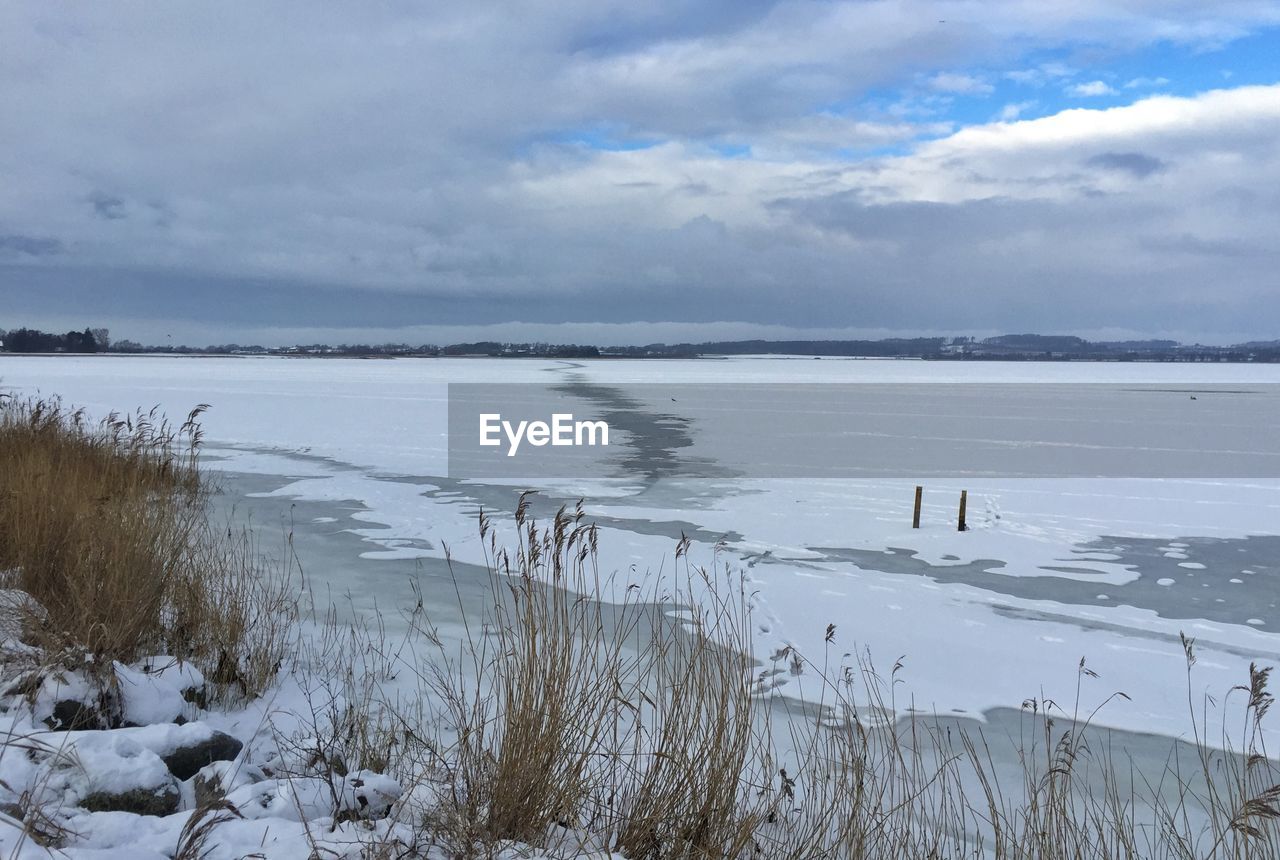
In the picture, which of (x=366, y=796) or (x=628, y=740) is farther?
(x=628, y=740)

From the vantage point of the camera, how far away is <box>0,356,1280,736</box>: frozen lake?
698 centimetres

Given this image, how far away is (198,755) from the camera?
385 cm

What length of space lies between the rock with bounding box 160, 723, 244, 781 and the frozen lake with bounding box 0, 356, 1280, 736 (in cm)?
Answer: 349

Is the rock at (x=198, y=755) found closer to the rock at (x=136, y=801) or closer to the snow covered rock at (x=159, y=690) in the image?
the rock at (x=136, y=801)

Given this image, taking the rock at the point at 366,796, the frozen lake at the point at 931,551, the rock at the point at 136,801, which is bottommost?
the frozen lake at the point at 931,551

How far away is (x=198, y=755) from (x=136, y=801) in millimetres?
547

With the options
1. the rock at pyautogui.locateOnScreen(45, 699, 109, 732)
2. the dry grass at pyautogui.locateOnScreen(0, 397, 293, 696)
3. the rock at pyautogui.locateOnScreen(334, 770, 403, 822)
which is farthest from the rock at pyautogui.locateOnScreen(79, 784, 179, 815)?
the dry grass at pyautogui.locateOnScreen(0, 397, 293, 696)

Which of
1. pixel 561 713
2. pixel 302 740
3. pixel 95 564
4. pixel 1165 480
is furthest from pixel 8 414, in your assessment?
pixel 1165 480

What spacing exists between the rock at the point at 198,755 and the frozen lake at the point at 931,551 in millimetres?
3486

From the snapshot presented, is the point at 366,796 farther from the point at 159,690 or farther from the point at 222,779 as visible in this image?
the point at 159,690

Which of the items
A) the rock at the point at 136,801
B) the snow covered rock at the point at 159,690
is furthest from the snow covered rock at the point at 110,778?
the snow covered rock at the point at 159,690

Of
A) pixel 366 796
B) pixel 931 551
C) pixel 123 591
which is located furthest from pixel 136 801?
pixel 931 551

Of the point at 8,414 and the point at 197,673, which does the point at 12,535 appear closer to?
the point at 197,673

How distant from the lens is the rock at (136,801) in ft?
10.5
